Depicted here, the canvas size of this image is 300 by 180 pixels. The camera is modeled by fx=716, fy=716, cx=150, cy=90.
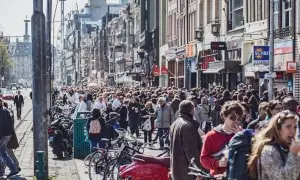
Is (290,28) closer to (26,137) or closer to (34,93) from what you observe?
(26,137)

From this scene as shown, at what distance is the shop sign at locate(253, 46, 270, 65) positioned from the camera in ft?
81.1

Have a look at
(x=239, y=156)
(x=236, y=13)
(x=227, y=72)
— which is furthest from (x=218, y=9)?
(x=239, y=156)

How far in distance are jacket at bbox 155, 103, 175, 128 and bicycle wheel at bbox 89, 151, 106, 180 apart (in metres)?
6.04

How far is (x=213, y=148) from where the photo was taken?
7.93 meters

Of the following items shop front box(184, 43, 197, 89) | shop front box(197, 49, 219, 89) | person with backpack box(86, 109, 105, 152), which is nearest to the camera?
person with backpack box(86, 109, 105, 152)

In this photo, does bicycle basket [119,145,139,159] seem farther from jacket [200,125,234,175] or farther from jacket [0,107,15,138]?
jacket [200,125,234,175]

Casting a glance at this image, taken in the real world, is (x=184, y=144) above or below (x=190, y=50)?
below

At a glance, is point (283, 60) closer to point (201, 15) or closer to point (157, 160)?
point (201, 15)

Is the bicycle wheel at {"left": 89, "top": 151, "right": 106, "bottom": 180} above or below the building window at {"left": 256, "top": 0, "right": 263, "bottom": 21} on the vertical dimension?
below

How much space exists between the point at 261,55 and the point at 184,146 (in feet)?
53.1

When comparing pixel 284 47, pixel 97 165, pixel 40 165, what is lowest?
pixel 97 165

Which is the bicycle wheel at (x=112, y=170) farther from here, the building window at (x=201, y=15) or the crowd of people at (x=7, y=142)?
the building window at (x=201, y=15)

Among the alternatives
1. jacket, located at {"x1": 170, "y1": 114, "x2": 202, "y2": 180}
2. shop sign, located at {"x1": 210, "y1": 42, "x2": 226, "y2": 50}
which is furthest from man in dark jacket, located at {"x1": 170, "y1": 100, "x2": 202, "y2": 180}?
shop sign, located at {"x1": 210, "y1": 42, "x2": 226, "y2": 50}

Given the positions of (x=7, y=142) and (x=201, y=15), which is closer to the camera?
(x=7, y=142)
